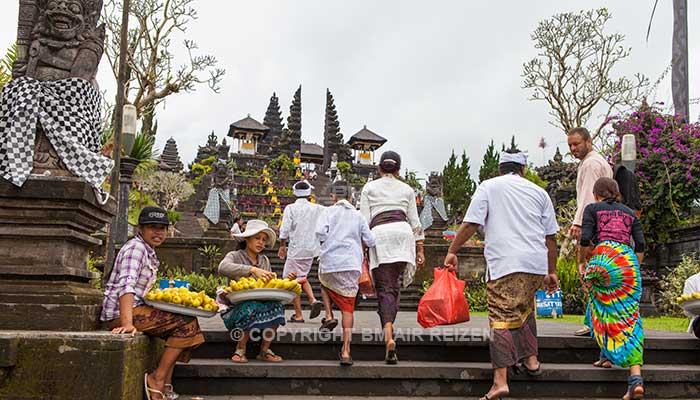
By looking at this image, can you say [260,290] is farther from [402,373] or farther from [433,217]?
[433,217]

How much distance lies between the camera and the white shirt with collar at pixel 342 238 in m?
5.07

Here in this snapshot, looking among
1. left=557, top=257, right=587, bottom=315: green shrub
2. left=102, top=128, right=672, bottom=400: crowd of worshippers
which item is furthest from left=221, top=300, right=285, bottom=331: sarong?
left=557, top=257, right=587, bottom=315: green shrub

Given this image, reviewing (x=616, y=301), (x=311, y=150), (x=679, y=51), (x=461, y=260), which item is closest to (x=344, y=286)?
(x=616, y=301)

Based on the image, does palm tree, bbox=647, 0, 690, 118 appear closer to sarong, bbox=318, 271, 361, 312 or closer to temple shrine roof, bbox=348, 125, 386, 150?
sarong, bbox=318, 271, 361, 312

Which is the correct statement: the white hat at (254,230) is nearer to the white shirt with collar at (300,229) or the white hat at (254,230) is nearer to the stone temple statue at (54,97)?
the stone temple statue at (54,97)

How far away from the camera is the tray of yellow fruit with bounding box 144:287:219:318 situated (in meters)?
3.96

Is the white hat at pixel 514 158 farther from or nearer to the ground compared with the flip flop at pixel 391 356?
farther from the ground

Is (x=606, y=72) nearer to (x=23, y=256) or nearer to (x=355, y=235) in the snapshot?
(x=355, y=235)

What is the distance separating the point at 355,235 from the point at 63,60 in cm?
255

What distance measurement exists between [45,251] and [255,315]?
5.12ft

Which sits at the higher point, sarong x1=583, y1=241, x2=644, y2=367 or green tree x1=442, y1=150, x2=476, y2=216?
green tree x1=442, y1=150, x2=476, y2=216

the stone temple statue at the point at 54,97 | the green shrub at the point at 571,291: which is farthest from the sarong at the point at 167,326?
the green shrub at the point at 571,291

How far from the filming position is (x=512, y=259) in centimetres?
429

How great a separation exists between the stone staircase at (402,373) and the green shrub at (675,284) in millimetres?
6086
